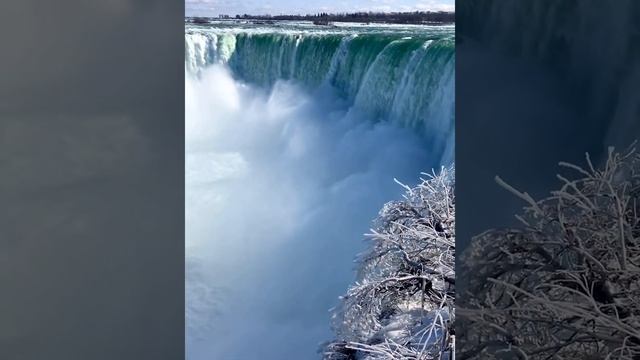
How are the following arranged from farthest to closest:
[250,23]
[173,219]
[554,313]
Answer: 1. [250,23]
2. [173,219]
3. [554,313]

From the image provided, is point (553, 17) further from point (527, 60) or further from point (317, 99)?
point (317, 99)

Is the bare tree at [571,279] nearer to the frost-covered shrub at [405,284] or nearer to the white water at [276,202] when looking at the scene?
the frost-covered shrub at [405,284]

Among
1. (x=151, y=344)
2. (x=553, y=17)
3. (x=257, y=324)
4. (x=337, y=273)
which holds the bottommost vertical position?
(x=257, y=324)

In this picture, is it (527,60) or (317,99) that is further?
(317,99)

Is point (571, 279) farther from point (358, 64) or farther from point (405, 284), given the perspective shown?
point (358, 64)

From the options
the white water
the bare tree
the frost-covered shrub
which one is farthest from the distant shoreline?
the bare tree

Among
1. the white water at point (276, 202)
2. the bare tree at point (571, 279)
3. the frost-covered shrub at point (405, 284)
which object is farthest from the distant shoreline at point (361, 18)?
the bare tree at point (571, 279)

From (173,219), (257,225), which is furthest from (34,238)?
(257,225)
